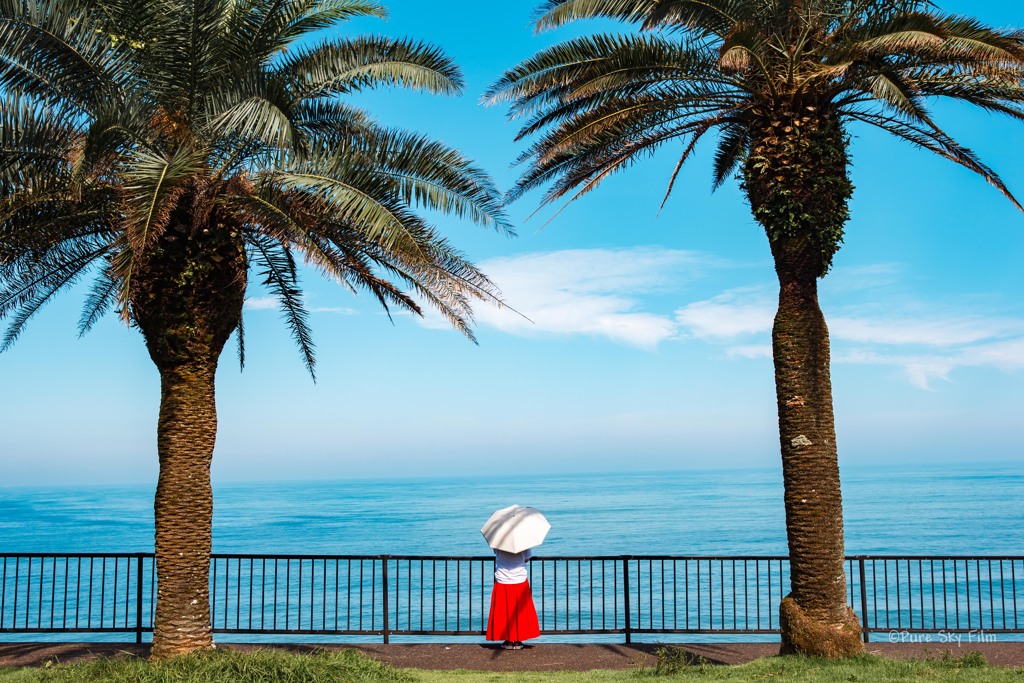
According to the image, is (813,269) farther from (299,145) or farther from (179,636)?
(179,636)

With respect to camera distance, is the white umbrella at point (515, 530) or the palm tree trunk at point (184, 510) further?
the white umbrella at point (515, 530)

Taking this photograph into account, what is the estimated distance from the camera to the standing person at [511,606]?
10.2m

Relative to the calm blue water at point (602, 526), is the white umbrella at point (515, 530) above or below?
above

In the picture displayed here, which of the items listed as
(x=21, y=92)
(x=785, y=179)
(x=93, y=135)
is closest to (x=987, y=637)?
(x=785, y=179)

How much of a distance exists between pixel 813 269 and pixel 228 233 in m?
6.47

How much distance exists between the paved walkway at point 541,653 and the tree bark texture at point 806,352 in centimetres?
111

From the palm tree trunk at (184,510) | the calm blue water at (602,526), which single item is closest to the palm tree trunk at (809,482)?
the palm tree trunk at (184,510)

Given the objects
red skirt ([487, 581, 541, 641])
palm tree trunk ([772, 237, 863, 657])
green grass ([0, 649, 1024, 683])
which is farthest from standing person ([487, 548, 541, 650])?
palm tree trunk ([772, 237, 863, 657])

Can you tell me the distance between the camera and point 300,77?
9.66 m

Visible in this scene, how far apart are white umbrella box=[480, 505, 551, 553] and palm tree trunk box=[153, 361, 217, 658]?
3.15 m

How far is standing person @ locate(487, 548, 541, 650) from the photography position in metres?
10.2

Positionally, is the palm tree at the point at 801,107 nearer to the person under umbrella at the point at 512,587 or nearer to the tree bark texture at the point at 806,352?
the tree bark texture at the point at 806,352

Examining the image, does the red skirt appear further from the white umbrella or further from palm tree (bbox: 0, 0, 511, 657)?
palm tree (bbox: 0, 0, 511, 657)

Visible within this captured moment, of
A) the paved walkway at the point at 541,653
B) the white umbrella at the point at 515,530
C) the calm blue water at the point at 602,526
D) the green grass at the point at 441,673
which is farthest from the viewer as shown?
the calm blue water at the point at 602,526
